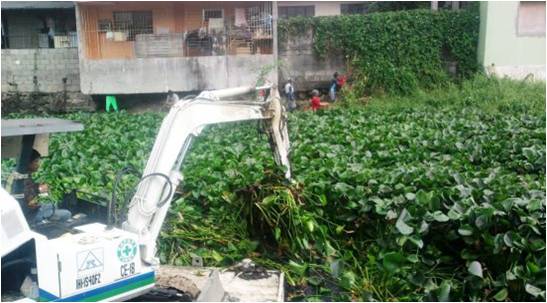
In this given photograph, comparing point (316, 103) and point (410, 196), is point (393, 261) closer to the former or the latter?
point (410, 196)

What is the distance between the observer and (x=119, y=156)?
9.04 meters

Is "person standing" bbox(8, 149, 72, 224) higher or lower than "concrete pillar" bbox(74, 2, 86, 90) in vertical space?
lower

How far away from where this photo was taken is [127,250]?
3914mm

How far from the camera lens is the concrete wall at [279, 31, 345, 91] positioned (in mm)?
19062

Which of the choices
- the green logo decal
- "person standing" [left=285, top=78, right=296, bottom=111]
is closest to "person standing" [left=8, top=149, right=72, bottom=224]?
the green logo decal

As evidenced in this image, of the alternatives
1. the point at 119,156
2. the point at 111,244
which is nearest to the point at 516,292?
the point at 111,244

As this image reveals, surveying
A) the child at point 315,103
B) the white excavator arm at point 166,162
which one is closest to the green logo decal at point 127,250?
the white excavator arm at point 166,162

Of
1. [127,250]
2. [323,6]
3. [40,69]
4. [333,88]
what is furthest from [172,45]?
[127,250]

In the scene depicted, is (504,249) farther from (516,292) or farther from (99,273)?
(99,273)

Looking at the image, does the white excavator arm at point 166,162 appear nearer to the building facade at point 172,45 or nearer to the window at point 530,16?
the building facade at point 172,45

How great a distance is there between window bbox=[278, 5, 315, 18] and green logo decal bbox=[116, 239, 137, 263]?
17.8 m

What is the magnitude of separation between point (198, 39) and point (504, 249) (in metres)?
14.1

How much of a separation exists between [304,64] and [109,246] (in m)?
15.9

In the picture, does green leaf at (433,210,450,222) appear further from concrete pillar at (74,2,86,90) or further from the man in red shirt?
concrete pillar at (74,2,86,90)
